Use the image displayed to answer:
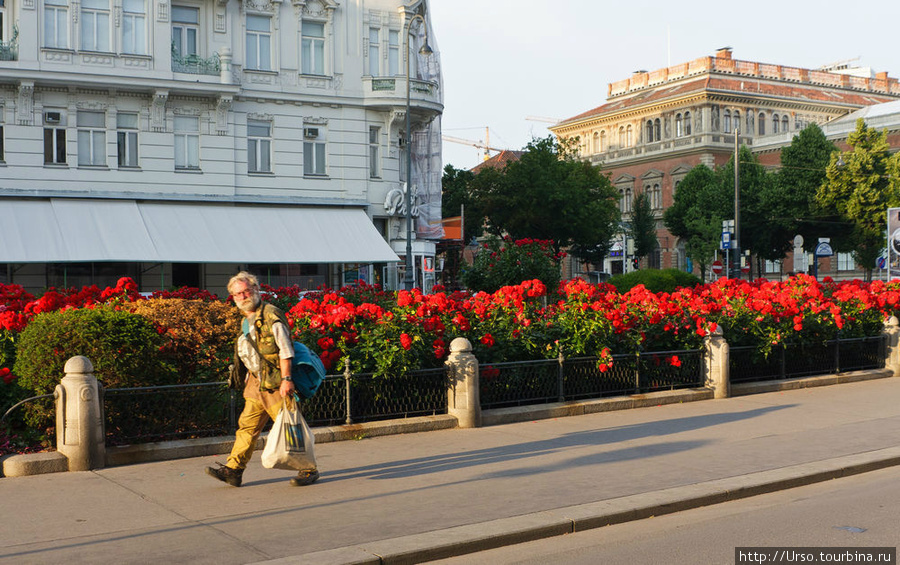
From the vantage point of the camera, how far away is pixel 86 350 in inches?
354

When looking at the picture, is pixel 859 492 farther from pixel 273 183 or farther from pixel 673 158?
pixel 673 158

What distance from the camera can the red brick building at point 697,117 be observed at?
272 feet

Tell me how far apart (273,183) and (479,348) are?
21.0 m

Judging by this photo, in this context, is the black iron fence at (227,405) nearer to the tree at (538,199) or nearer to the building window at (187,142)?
the building window at (187,142)

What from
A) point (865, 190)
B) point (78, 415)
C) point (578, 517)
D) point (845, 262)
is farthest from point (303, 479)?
point (845, 262)

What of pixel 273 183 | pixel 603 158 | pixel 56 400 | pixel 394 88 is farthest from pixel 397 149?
pixel 603 158

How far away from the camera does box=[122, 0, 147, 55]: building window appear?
96.1 feet

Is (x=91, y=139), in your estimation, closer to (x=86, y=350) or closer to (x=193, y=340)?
(x=193, y=340)

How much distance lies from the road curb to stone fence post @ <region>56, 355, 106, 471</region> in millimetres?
3197

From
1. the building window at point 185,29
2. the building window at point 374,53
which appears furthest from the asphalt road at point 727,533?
the building window at point 374,53

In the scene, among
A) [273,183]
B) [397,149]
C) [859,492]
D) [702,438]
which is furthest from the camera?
[397,149]

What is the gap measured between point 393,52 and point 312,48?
2.93m

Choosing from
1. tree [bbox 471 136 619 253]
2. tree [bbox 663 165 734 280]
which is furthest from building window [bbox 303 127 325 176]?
tree [bbox 663 165 734 280]

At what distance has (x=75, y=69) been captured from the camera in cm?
2822
